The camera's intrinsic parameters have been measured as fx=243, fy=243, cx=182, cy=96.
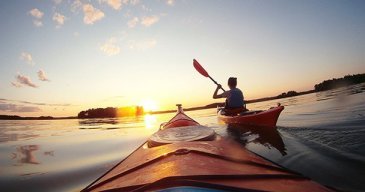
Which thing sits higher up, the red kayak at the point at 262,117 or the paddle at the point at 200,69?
the paddle at the point at 200,69

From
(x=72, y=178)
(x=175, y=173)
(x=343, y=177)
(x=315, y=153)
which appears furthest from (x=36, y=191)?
(x=315, y=153)

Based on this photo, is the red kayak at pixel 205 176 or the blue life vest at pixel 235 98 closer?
the red kayak at pixel 205 176

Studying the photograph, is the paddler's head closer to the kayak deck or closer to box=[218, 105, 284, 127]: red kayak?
box=[218, 105, 284, 127]: red kayak

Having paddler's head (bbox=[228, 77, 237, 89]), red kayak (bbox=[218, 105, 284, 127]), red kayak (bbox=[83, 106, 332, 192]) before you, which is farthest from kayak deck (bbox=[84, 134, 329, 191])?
paddler's head (bbox=[228, 77, 237, 89])

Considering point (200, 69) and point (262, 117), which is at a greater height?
point (200, 69)

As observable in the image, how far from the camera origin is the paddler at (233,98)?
11.4 meters

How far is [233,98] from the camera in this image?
1153 cm

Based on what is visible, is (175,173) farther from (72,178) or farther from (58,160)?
(58,160)

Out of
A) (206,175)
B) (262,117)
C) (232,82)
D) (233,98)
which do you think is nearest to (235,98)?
(233,98)

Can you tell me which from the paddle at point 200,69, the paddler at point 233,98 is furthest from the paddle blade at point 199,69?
the paddler at point 233,98

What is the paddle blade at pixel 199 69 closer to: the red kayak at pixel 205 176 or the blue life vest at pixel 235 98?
the blue life vest at pixel 235 98

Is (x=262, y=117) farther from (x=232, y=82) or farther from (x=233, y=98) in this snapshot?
(x=232, y=82)

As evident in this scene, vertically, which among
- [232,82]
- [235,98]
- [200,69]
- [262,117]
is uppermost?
[200,69]

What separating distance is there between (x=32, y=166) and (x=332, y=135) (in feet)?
25.9
